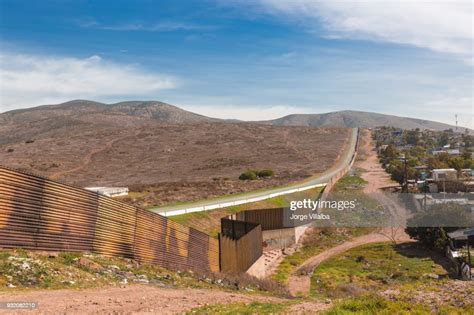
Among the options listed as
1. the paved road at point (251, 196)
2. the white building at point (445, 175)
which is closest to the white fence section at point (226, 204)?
the paved road at point (251, 196)

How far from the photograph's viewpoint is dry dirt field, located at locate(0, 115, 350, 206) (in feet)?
231

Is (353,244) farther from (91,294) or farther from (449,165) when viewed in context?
(449,165)

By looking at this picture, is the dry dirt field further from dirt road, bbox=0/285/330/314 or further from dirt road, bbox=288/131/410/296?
dirt road, bbox=0/285/330/314

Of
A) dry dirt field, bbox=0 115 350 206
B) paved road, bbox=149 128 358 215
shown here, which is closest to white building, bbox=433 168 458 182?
paved road, bbox=149 128 358 215

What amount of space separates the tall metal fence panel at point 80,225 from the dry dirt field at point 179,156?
87.2ft

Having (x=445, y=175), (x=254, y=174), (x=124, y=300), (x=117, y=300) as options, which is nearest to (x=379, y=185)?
(x=445, y=175)

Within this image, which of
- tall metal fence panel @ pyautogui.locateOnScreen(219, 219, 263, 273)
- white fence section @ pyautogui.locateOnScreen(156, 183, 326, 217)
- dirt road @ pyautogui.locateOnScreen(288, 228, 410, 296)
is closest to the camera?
tall metal fence panel @ pyautogui.locateOnScreen(219, 219, 263, 273)

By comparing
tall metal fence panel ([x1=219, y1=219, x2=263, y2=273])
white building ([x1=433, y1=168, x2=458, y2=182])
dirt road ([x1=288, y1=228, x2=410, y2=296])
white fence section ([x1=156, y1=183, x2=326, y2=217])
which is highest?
white building ([x1=433, y1=168, x2=458, y2=182])

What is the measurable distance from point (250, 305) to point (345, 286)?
16.3 metres

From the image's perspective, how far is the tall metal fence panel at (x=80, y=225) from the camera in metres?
15.9

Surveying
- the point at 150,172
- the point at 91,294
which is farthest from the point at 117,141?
the point at 91,294

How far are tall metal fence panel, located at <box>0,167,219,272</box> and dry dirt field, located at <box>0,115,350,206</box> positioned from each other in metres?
26.6

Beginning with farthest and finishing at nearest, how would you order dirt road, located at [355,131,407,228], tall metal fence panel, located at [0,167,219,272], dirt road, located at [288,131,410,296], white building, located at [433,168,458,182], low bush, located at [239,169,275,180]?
low bush, located at [239,169,275,180], white building, located at [433,168,458,182], dirt road, located at [355,131,407,228], dirt road, located at [288,131,410,296], tall metal fence panel, located at [0,167,219,272]

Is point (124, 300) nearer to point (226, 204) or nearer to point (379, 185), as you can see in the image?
point (226, 204)
